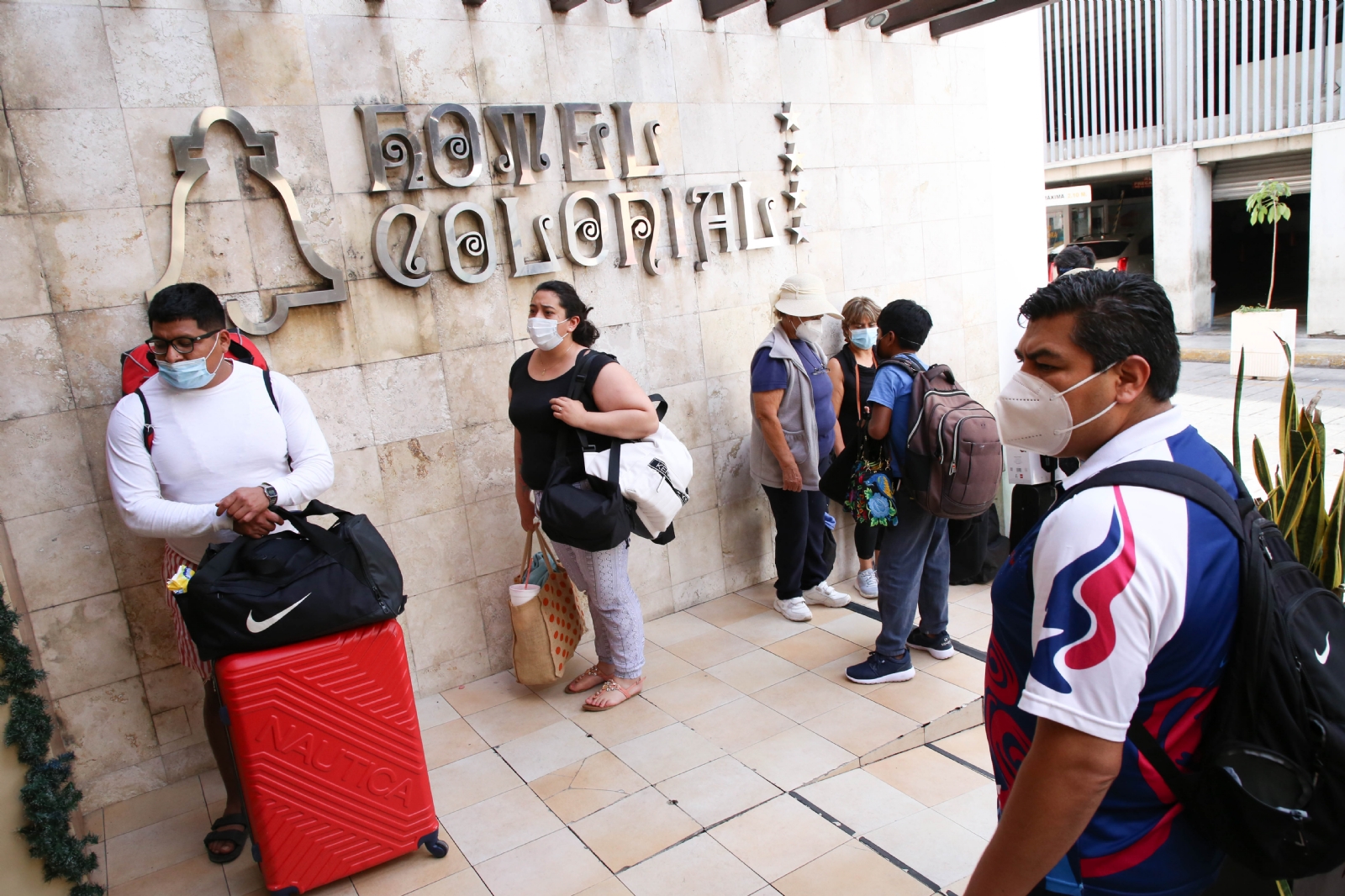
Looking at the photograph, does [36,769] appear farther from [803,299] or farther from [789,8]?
[789,8]

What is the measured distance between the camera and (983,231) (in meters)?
6.16

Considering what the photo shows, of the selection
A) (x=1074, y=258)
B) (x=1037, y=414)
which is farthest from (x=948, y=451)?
(x=1074, y=258)

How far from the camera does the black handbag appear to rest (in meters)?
3.65

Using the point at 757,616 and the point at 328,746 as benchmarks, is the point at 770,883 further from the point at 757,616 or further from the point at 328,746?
the point at 757,616

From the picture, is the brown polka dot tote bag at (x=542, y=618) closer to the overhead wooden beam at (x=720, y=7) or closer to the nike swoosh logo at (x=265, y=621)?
the nike swoosh logo at (x=265, y=621)

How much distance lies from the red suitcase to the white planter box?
12.5 metres

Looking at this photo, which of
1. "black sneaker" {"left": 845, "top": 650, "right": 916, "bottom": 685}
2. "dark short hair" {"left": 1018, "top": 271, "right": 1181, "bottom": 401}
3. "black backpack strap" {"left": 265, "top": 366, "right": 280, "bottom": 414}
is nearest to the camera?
"dark short hair" {"left": 1018, "top": 271, "right": 1181, "bottom": 401}

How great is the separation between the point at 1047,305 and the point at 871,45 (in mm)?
4553

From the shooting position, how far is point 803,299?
4.76 meters

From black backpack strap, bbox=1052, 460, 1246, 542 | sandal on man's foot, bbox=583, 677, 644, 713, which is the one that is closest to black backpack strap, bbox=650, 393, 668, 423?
sandal on man's foot, bbox=583, 677, 644, 713

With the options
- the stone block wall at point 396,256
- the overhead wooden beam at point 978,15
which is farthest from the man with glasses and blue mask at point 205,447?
the overhead wooden beam at point 978,15

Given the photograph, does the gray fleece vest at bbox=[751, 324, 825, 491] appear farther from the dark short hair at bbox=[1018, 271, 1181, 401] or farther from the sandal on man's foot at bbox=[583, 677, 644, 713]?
the dark short hair at bbox=[1018, 271, 1181, 401]

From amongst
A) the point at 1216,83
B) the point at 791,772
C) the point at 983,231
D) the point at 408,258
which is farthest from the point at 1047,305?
the point at 1216,83

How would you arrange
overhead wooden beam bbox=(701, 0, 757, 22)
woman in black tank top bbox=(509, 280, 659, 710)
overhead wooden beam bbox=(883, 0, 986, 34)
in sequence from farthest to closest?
overhead wooden beam bbox=(883, 0, 986, 34) < overhead wooden beam bbox=(701, 0, 757, 22) < woman in black tank top bbox=(509, 280, 659, 710)
